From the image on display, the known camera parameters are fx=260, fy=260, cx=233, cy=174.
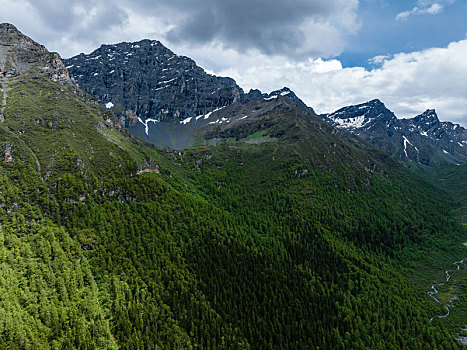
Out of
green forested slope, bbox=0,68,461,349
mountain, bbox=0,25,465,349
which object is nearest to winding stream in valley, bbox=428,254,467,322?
mountain, bbox=0,25,465,349

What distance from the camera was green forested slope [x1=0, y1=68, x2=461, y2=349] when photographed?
309ft

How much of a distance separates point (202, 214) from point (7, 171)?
340ft

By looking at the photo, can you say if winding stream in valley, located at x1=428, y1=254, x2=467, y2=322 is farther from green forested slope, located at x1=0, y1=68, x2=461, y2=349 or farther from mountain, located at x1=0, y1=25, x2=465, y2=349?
green forested slope, located at x1=0, y1=68, x2=461, y2=349

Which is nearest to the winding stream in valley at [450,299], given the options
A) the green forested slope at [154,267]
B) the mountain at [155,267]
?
the mountain at [155,267]

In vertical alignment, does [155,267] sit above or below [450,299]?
above

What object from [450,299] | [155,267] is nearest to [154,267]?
[155,267]

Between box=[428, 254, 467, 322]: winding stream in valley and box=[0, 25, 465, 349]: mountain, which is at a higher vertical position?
box=[0, 25, 465, 349]: mountain

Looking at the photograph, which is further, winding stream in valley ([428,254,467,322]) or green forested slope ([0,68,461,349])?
→ winding stream in valley ([428,254,467,322])

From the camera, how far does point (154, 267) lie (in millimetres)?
125500

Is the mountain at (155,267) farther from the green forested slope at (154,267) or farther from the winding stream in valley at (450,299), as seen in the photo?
the winding stream in valley at (450,299)

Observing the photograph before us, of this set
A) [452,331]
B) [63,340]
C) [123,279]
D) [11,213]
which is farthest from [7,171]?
[452,331]

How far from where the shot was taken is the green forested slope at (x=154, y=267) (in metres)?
94.2

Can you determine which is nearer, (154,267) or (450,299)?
(154,267)

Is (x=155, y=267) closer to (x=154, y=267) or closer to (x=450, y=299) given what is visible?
(x=154, y=267)
